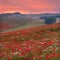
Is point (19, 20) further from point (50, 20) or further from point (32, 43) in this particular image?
point (50, 20)

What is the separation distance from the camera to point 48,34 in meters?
4.36

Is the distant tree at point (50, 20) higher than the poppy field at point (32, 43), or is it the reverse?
the distant tree at point (50, 20)

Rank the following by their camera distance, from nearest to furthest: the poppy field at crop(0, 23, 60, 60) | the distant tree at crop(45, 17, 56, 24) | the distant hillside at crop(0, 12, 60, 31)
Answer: the poppy field at crop(0, 23, 60, 60) < the distant hillside at crop(0, 12, 60, 31) < the distant tree at crop(45, 17, 56, 24)

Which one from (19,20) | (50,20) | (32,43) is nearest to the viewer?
(32,43)

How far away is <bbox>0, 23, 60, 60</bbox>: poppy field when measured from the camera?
158 inches

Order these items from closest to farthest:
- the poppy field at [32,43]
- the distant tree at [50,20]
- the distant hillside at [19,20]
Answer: the poppy field at [32,43], the distant hillside at [19,20], the distant tree at [50,20]

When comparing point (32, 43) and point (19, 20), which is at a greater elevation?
point (19, 20)

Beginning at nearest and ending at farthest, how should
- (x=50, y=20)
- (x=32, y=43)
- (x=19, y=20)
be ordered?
(x=32, y=43)
(x=19, y=20)
(x=50, y=20)

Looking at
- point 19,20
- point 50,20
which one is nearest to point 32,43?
point 19,20

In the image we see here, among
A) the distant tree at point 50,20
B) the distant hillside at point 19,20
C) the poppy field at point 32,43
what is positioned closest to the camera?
the poppy field at point 32,43

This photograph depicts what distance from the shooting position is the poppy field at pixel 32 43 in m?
4.01

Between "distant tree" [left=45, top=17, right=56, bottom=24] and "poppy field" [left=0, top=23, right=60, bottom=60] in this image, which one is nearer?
"poppy field" [left=0, top=23, right=60, bottom=60]

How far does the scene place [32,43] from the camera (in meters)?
4.25

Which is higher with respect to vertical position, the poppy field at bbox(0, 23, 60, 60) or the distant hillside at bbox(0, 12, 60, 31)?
the distant hillside at bbox(0, 12, 60, 31)
